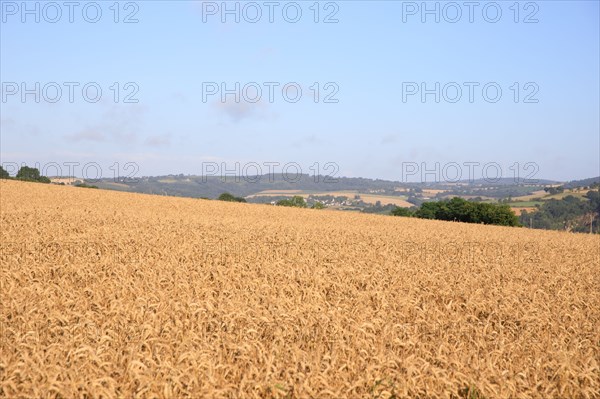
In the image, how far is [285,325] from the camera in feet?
21.2

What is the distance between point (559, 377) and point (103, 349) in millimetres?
4545

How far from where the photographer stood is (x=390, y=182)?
197125mm

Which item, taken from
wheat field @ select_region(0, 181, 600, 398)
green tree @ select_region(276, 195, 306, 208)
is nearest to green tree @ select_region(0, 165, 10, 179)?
green tree @ select_region(276, 195, 306, 208)

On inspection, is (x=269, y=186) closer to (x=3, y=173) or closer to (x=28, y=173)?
(x=28, y=173)

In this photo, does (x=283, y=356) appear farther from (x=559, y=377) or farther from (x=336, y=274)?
(x=336, y=274)

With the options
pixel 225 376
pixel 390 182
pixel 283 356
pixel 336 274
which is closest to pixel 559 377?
pixel 283 356

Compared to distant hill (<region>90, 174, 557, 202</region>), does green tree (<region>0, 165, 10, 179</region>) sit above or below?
above

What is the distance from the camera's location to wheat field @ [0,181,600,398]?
16.4 feet

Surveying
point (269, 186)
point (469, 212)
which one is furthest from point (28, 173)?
point (269, 186)

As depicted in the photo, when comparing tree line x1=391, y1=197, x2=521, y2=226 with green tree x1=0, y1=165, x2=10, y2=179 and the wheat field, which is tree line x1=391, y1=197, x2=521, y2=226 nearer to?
the wheat field

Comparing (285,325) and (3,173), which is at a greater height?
(3,173)

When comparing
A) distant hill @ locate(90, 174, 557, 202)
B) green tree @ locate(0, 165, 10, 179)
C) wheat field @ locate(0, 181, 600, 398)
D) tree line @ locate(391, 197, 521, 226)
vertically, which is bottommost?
tree line @ locate(391, 197, 521, 226)

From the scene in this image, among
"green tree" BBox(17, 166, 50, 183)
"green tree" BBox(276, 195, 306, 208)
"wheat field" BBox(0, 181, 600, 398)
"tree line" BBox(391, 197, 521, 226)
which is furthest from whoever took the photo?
"green tree" BBox(17, 166, 50, 183)

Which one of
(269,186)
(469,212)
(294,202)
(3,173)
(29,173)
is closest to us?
(469,212)
